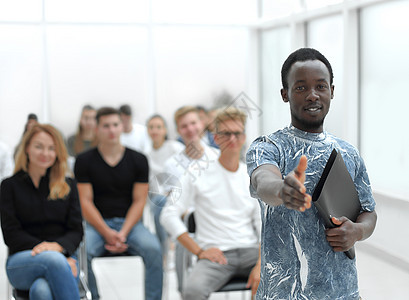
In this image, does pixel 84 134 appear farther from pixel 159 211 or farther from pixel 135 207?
pixel 135 207

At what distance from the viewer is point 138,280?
16.6 ft

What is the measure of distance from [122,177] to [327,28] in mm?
3050

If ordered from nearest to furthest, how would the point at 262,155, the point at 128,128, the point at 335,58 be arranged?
the point at 262,155, the point at 335,58, the point at 128,128

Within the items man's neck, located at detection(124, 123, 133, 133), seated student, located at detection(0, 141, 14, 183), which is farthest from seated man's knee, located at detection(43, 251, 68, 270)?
man's neck, located at detection(124, 123, 133, 133)

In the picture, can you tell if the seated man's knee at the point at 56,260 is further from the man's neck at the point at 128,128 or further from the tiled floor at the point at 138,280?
the man's neck at the point at 128,128

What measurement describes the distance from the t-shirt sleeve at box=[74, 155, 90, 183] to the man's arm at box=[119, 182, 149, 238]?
1.11 ft

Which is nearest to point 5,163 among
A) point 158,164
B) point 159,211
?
point 158,164

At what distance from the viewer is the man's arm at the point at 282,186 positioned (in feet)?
4.07

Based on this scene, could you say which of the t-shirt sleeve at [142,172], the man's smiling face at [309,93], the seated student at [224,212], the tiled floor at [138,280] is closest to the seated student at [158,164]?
the t-shirt sleeve at [142,172]

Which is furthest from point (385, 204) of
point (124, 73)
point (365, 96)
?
point (124, 73)

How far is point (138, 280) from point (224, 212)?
75.2 inches

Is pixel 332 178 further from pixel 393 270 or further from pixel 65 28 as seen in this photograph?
pixel 65 28

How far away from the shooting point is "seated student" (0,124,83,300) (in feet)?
10.6

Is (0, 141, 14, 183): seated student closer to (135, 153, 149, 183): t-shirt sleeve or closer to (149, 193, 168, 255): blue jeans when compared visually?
(149, 193, 168, 255): blue jeans
